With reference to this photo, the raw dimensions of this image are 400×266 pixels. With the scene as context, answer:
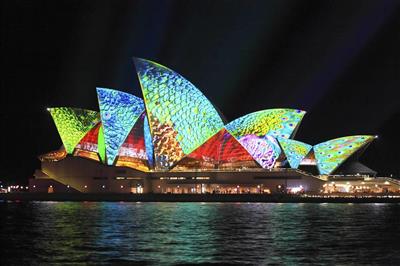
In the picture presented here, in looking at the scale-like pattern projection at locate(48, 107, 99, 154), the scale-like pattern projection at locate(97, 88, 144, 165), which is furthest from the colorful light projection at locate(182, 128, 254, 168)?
the scale-like pattern projection at locate(48, 107, 99, 154)

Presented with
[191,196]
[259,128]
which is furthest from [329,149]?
[191,196]

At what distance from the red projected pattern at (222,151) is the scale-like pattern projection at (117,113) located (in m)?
8.49

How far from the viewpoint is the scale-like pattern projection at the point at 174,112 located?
2854 inches

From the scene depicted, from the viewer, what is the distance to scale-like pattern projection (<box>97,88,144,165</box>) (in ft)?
250

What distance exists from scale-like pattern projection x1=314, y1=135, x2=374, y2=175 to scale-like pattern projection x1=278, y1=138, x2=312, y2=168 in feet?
5.87

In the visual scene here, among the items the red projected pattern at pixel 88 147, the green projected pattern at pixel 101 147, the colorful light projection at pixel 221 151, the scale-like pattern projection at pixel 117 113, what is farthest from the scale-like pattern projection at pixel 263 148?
the red projected pattern at pixel 88 147

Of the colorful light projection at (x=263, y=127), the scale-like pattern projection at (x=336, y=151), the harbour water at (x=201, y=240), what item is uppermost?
the colorful light projection at (x=263, y=127)

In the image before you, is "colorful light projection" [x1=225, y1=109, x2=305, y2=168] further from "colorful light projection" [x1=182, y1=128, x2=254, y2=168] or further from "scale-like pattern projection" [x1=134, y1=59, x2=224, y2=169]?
"scale-like pattern projection" [x1=134, y1=59, x2=224, y2=169]

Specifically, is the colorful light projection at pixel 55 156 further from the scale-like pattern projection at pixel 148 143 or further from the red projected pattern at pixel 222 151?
the red projected pattern at pixel 222 151

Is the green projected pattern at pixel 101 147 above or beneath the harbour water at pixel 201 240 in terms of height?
above

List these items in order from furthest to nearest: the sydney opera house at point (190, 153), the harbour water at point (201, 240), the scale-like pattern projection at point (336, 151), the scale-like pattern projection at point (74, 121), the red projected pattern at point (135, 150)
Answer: the scale-like pattern projection at point (336, 151)
the scale-like pattern projection at point (74, 121)
the red projected pattern at point (135, 150)
the sydney opera house at point (190, 153)
the harbour water at point (201, 240)

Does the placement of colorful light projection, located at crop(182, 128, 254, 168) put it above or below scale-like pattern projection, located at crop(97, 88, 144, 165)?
below

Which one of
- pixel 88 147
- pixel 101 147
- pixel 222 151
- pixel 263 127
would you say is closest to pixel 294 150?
pixel 263 127

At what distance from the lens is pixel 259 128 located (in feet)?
257
